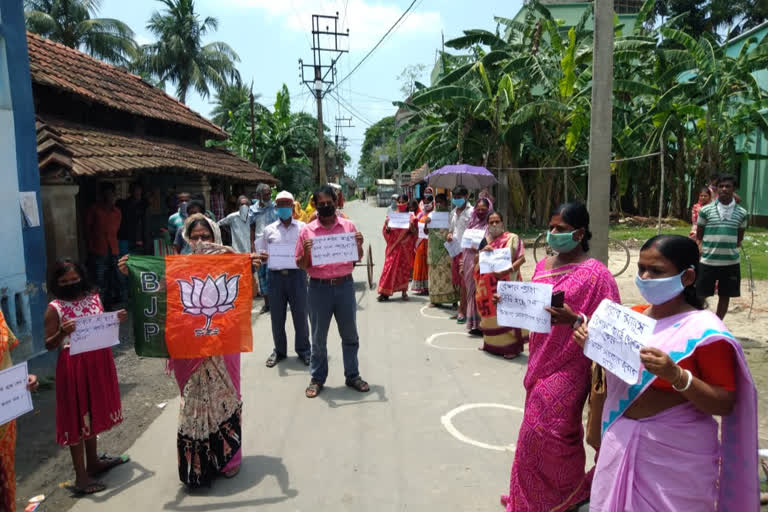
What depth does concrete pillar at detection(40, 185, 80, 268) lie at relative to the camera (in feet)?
21.7

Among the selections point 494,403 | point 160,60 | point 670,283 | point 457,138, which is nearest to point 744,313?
point 494,403

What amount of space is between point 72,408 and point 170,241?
23.8ft

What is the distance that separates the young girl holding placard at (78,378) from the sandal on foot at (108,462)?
68 millimetres

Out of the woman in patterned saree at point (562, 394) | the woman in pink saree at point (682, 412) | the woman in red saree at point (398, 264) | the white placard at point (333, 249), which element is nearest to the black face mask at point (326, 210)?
the white placard at point (333, 249)

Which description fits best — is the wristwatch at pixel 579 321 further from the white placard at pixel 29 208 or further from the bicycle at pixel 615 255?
the bicycle at pixel 615 255

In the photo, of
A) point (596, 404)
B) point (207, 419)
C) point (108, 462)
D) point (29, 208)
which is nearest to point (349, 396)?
point (207, 419)

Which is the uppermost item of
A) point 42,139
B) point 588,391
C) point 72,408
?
point 42,139

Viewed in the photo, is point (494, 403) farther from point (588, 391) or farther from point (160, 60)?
point (160, 60)

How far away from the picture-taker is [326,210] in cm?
491

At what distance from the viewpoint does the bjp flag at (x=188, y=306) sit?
140 inches

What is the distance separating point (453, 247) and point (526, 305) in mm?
5030

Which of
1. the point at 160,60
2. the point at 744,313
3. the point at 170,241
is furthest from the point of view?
the point at 160,60

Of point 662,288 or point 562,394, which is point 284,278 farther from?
point 662,288

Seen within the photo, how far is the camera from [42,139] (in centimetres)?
657
